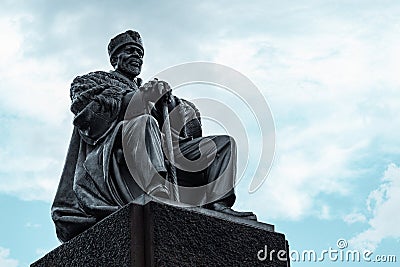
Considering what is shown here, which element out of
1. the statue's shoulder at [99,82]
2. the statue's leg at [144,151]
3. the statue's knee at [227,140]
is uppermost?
the statue's shoulder at [99,82]

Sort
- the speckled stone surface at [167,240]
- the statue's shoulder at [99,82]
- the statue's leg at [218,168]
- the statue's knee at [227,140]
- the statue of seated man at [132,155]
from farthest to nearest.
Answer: the statue's shoulder at [99,82] → the statue's knee at [227,140] → the statue's leg at [218,168] → the statue of seated man at [132,155] → the speckled stone surface at [167,240]

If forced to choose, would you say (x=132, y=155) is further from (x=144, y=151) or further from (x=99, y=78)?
(x=99, y=78)

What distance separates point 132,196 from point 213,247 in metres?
0.76

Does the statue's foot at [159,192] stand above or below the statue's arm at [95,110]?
below

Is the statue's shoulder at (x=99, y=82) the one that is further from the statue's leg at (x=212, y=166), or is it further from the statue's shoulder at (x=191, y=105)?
the statue's leg at (x=212, y=166)

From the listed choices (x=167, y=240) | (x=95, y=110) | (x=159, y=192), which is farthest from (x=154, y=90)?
(x=167, y=240)

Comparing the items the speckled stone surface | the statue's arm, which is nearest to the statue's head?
the statue's arm

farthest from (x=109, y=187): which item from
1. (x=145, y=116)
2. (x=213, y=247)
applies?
(x=213, y=247)

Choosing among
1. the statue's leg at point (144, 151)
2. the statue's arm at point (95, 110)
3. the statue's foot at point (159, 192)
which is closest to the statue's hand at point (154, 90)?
the statue's arm at point (95, 110)

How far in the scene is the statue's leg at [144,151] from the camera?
213 inches

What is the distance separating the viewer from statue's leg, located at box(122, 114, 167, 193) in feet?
17.8

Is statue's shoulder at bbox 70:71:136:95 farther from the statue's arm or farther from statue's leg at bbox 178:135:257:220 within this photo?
statue's leg at bbox 178:135:257:220

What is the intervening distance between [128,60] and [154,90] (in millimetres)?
680

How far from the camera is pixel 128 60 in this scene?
21.9 feet
